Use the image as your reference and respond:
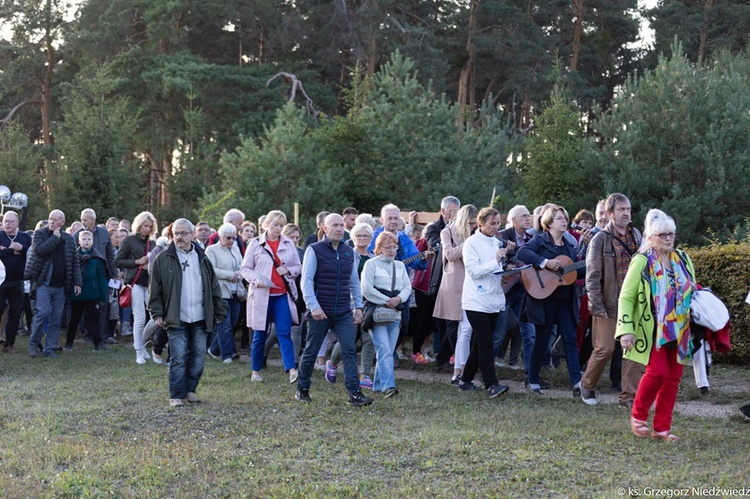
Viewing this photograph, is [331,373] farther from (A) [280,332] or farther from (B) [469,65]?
(B) [469,65]

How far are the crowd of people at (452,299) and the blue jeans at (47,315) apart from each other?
52.6 inches

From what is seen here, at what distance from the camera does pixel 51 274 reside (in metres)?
13.1

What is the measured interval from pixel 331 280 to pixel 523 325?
2.76 m

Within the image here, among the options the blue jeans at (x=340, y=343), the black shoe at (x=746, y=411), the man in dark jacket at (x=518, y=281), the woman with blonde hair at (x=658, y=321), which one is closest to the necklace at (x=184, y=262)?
the blue jeans at (x=340, y=343)

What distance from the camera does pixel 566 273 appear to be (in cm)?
930

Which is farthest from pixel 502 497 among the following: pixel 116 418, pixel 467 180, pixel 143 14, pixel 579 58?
pixel 579 58

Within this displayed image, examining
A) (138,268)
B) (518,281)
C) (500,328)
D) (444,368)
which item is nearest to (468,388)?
(500,328)

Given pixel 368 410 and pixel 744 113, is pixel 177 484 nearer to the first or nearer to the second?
pixel 368 410

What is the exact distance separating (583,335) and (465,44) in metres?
28.9

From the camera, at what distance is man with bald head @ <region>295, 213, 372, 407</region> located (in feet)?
29.1

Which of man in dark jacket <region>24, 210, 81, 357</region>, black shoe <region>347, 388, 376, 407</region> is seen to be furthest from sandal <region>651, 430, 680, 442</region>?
man in dark jacket <region>24, 210, 81, 357</region>

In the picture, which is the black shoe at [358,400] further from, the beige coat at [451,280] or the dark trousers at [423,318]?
the dark trousers at [423,318]

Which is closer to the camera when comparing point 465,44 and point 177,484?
point 177,484

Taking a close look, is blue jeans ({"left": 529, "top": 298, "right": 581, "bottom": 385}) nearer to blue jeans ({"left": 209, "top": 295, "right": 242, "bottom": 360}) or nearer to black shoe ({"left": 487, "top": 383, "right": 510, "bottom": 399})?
black shoe ({"left": 487, "top": 383, "right": 510, "bottom": 399})
